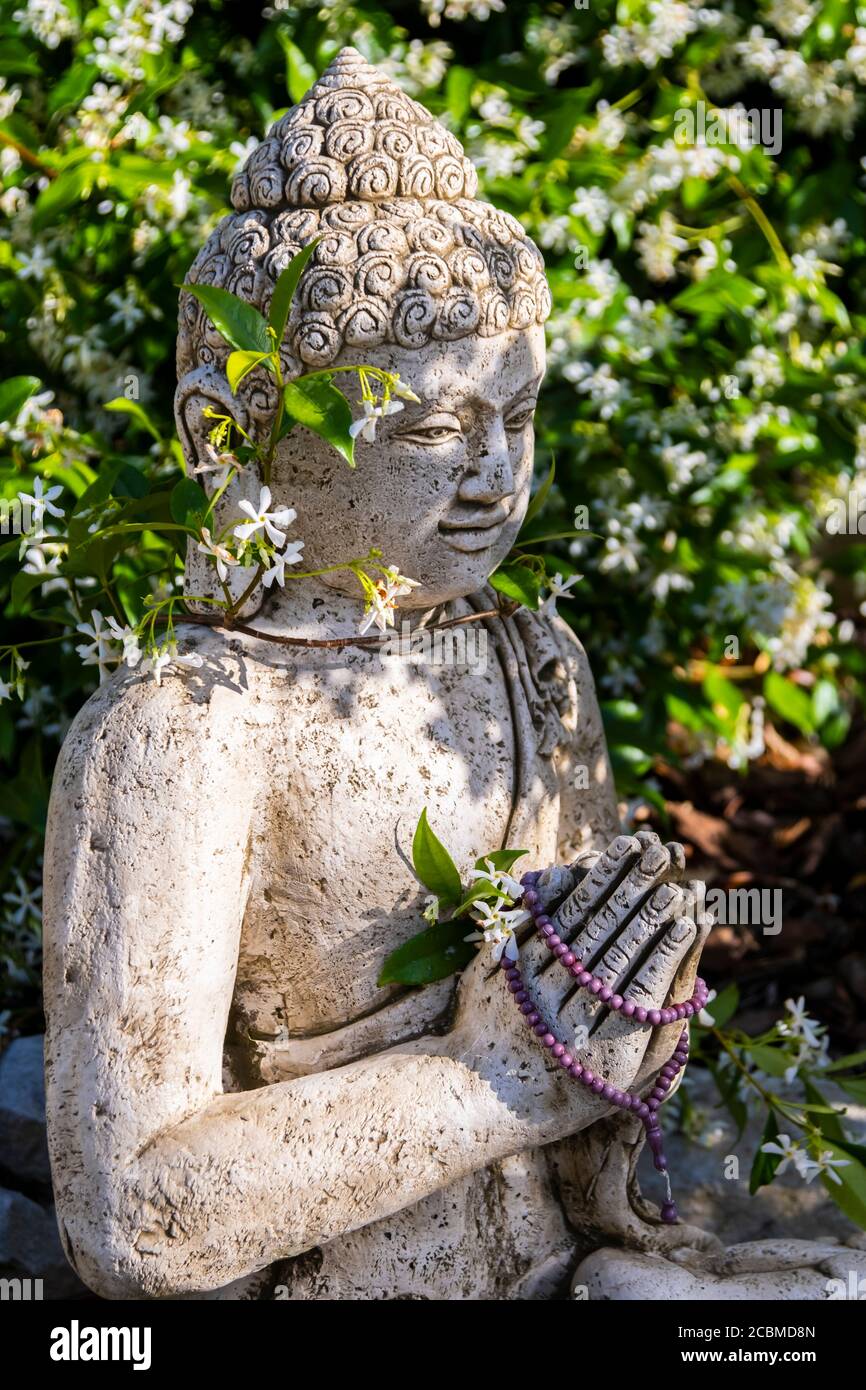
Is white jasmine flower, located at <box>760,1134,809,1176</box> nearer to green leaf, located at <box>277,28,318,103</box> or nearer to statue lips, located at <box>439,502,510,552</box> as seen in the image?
statue lips, located at <box>439,502,510,552</box>

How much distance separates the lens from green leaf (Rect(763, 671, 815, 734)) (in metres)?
5.06

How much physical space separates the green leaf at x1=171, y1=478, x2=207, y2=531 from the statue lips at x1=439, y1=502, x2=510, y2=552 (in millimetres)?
374

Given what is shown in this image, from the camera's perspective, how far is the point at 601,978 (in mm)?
2549

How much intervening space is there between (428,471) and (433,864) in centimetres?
60

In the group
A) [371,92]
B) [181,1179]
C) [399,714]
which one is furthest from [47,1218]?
[371,92]

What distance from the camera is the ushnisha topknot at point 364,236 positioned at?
2.48 metres

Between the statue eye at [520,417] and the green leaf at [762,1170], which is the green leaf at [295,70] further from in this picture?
the green leaf at [762,1170]

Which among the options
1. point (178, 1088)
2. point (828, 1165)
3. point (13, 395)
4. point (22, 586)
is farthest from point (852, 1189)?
point (13, 395)

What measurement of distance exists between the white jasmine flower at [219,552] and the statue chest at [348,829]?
0.76 feet

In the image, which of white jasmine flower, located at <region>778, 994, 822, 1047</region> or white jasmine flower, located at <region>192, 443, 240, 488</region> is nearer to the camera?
white jasmine flower, located at <region>192, 443, 240, 488</region>

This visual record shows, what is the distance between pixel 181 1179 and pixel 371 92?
1.65 meters

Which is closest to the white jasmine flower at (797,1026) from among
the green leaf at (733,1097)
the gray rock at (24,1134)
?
the green leaf at (733,1097)

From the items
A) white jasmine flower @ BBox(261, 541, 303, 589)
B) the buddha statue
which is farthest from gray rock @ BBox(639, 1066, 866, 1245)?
white jasmine flower @ BBox(261, 541, 303, 589)

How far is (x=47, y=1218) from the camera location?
386cm
